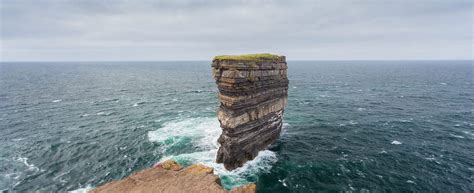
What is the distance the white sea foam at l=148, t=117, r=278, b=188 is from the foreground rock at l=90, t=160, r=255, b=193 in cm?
1216

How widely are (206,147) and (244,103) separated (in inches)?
498

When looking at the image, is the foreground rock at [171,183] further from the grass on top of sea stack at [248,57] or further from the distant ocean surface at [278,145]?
Result: the grass on top of sea stack at [248,57]

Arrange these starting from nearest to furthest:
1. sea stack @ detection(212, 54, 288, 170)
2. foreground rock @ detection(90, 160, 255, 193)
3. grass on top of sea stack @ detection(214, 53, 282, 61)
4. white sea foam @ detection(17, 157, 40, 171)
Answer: foreground rock @ detection(90, 160, 255, 193) < grass on top of sea stack @ detection(214, 53, 282, 61) < sea stack @ detection(212, 54, 288, 170) < white sea foam @ detection(17, 157, 40, 171)

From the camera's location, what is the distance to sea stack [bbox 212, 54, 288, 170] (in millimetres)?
40469

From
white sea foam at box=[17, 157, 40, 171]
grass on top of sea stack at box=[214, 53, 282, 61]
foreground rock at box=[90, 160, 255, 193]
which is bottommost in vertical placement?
white sea foam at box=[17, 157, 40, 171]

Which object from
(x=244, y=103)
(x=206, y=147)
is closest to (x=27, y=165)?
(x=206, y=147)

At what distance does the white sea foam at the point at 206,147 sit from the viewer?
39.5m

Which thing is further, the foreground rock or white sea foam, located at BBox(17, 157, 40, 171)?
white sea foam, located at BBox(17, 157, 40, 171)

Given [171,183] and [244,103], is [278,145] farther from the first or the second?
[171,183]

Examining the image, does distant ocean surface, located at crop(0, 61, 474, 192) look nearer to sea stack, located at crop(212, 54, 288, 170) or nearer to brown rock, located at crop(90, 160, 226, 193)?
sea stack, located at crop(212, 54, 288, 170)

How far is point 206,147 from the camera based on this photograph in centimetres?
4816

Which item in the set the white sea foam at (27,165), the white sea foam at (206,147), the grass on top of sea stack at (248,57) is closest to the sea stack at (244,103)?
the grass on top of sea stack at (248,57)

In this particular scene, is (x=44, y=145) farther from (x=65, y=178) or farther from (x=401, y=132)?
(x=401, y=132)

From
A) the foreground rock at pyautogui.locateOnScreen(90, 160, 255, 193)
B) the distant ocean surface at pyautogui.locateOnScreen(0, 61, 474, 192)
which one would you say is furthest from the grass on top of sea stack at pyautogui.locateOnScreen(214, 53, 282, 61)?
the foreground rock at pyautogui.locateOnScreen(90, 160, 255, 193)
